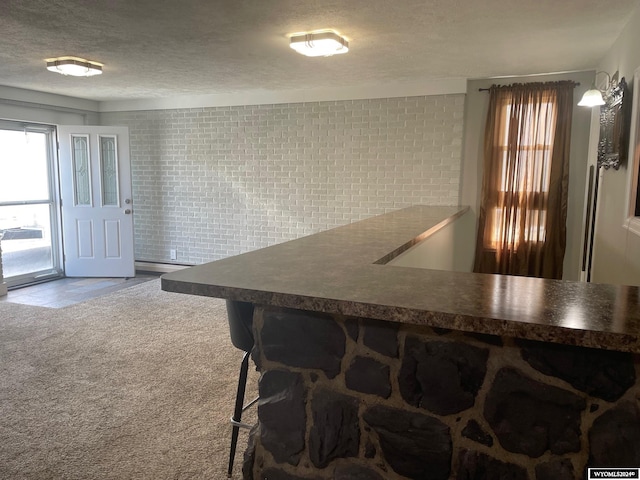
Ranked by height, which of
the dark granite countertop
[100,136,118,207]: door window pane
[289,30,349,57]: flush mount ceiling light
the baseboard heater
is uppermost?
[289,30,349,57]: flush mount ceiling light

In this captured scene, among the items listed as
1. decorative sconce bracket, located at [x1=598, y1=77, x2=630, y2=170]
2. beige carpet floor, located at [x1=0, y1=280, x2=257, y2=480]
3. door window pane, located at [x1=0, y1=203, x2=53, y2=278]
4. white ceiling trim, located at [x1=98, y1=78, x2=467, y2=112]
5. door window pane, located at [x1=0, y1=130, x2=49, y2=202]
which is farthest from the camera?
door window pane, located at [x1=0, y1=203, x2=53, y2=278]

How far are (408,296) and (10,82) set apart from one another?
5.85 metres

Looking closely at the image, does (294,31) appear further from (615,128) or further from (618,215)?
(618,215)

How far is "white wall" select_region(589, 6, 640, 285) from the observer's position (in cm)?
277

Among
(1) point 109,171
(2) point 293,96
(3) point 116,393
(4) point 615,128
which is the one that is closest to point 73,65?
(1) point 109,171

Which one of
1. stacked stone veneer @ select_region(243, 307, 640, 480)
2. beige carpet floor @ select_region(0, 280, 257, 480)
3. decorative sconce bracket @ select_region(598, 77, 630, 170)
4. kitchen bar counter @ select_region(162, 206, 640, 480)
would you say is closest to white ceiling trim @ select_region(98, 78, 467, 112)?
decorative sconce bracket @ select_region(598, 77, 630, 170)

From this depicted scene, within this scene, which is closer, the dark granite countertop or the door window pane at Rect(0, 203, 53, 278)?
the dark granite countertop

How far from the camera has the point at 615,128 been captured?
304 cm

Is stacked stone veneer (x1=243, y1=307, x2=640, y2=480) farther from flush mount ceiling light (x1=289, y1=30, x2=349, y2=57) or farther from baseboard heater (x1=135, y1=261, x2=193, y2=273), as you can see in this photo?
baseboard heater (x1=135, y1=261, x2=193, y2=273)

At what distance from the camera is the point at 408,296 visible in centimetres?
127

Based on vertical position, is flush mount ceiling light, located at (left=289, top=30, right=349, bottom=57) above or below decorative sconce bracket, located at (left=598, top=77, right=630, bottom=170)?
above

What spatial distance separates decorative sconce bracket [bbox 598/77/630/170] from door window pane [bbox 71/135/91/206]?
607 cm

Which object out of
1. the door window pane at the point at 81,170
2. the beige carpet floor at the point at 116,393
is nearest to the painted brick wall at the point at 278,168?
the door window pane at the point at 81,170

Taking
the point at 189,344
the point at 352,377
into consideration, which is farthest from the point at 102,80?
the point at 352,377
